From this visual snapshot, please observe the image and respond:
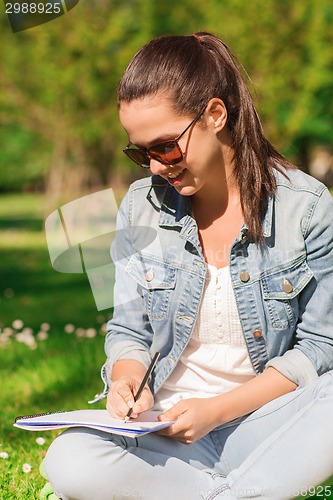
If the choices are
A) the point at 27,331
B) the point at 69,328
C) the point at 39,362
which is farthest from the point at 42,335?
the point at 39,362

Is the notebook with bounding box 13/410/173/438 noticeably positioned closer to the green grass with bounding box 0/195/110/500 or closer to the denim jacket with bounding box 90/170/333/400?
the denim jacket with bounding box 90/170/333/400

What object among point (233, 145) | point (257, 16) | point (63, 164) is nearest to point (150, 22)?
point (257, 16)

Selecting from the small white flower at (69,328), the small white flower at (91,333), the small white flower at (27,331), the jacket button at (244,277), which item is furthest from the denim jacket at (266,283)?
the small white flower at (69,328)

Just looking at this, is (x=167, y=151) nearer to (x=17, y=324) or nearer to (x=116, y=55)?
(x=17, y=324)

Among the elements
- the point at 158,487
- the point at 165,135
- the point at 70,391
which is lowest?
the point at 70,391

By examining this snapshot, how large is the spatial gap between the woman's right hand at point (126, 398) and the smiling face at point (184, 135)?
0.61m

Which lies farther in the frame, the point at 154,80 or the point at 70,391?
the point at 70,391

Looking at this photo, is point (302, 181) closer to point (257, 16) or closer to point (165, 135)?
point (165, 135)

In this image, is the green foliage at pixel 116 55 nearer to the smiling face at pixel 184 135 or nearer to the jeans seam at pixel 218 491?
the smiling face at pixel 184 135

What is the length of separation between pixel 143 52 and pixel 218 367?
1.00m

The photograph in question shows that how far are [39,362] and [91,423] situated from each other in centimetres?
247

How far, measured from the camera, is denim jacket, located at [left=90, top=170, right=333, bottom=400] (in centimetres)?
257

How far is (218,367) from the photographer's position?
260cm

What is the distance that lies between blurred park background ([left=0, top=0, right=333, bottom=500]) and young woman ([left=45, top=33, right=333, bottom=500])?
1035 millimetres
